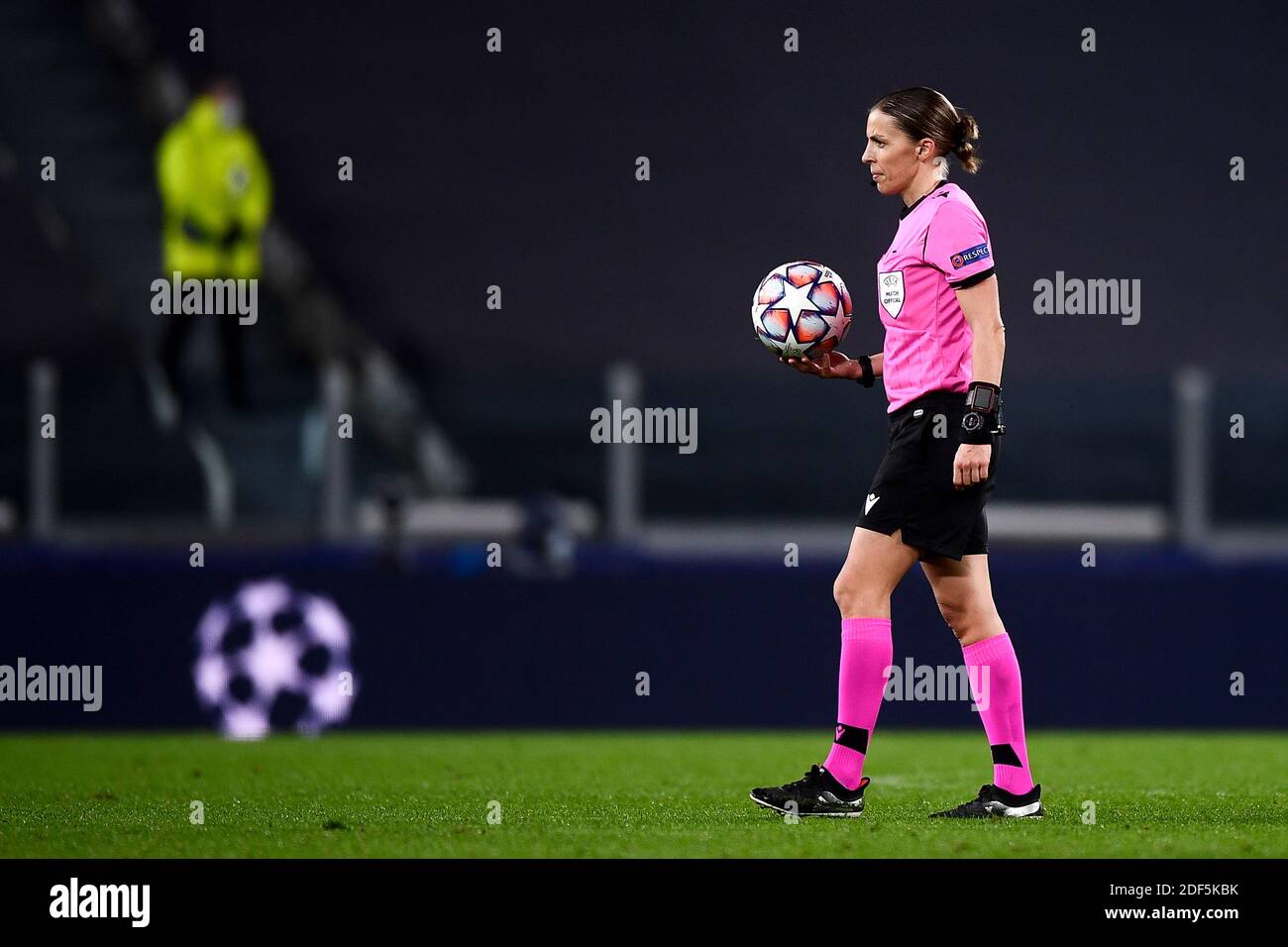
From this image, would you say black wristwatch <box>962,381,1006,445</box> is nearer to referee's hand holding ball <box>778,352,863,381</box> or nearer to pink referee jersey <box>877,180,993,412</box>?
pink referee jersey <box>877,180,993,412</box>

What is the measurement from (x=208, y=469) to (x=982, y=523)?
5360 mm

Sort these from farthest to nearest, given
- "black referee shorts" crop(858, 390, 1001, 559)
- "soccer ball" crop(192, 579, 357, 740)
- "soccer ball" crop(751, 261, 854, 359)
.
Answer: "soccer ball" crop(192, 579, 357, 740)
"soccer ball" crop(751, 261, 854, 359)
"black referee shorts" crop(858, 390, 1001, 559)

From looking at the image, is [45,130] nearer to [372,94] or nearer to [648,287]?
[372,94]

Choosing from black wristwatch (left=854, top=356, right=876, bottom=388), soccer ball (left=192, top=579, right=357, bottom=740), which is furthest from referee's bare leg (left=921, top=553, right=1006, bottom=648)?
soccer ball (left=192, top=579, right=357, bottom=740)

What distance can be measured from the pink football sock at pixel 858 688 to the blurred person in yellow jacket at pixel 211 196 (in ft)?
19.8

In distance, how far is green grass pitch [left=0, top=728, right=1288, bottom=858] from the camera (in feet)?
16.5

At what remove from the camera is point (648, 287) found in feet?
45.4

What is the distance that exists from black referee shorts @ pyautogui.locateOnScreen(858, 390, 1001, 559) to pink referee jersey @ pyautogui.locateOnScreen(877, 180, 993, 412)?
0.07 metres

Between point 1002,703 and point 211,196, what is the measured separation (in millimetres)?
7228

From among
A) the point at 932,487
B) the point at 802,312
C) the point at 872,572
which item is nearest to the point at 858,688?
the point at 872,572

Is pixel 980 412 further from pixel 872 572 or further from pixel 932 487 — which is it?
pixel 872 572

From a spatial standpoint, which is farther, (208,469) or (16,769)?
(208,469)

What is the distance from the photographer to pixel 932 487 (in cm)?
534
